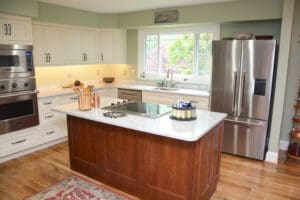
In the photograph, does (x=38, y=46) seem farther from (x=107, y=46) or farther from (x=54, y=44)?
(x=107, y=46)

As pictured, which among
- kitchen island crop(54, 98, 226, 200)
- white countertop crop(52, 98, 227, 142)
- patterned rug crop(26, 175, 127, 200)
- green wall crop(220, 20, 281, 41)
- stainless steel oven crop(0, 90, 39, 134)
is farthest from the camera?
green wall crop(220, 20, 281, 41)

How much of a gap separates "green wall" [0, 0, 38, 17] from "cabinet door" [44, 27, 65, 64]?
53 cm

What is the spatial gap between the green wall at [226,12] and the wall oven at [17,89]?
2410mm

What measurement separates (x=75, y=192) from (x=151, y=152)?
115 centimetres

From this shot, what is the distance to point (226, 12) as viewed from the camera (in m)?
3.88

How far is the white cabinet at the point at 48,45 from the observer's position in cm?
405

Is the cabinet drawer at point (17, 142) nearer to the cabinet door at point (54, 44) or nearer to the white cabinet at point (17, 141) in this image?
the white cabinet at point (17, 141)

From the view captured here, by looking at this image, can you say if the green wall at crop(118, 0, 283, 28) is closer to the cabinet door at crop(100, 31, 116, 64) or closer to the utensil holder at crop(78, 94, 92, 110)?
the cabinet door at crop(100, 31, 116, 64)

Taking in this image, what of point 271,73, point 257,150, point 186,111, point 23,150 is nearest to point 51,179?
point 23,150

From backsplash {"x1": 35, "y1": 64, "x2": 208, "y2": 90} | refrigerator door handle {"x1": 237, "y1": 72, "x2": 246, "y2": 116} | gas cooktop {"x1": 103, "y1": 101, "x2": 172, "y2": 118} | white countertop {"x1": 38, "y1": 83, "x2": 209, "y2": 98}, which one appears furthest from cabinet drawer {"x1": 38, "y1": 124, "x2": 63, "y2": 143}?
refrigerator door handle {"x1": 237, "y1": 72, "x2": 246, "y2": 116}

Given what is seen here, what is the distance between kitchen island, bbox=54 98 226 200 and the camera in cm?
221

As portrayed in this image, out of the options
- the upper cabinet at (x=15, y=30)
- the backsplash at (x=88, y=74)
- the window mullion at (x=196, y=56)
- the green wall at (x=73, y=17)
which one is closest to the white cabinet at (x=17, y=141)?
the backsplash at (x=88, y=74)

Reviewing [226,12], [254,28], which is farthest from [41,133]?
[254,28]

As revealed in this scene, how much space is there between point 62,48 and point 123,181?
300cm
